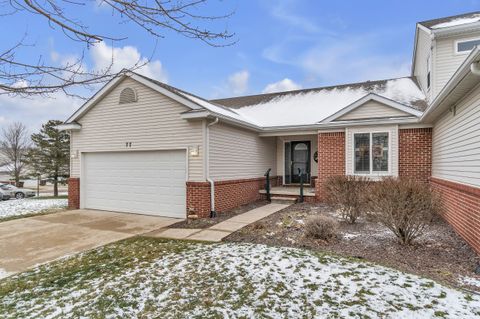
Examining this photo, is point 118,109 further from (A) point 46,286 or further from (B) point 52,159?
(B) point 52,159

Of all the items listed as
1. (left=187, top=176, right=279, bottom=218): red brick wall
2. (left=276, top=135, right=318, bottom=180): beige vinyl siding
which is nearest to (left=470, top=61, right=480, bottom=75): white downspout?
(left=187, top=176, right=279, bottom=218): red brick wall

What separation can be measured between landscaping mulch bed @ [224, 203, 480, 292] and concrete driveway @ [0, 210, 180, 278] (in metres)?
2.93

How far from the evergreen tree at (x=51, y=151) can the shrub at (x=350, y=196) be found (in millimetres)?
19796

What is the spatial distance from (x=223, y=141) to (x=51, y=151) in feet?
54.7

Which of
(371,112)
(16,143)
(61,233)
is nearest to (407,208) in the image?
(371,112)

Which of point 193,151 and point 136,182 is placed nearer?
point 193,151

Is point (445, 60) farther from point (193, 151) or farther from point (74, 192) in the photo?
point (74, 192)

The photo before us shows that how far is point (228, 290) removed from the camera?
376 cm

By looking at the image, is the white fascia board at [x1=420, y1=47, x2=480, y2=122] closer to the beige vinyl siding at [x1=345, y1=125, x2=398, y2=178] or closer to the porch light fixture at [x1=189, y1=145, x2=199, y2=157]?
the beige vinyl siding at [x1=345, y1=125, x2=398, y2=178]

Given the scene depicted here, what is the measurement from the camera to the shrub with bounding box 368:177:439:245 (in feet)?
17.3

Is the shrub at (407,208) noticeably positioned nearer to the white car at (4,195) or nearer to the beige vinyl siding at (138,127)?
the beige vinyl siding at (138,127)

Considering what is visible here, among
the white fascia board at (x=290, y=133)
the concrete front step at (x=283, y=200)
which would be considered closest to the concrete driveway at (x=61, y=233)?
the concrete front step at (x=283, y=200)

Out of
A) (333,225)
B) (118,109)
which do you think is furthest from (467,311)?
(118,109)

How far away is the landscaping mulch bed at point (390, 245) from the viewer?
4.33 metres
